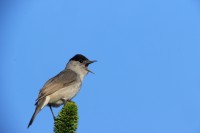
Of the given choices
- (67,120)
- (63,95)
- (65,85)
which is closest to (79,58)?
(65,85)

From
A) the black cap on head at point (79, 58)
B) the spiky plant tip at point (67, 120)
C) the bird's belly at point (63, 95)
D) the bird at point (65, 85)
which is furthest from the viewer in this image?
the black cap on head at point (79, 58)

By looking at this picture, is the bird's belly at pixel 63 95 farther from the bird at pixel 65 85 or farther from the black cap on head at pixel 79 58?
the black cap on head at pixel 79 58

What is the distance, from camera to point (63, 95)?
881cm

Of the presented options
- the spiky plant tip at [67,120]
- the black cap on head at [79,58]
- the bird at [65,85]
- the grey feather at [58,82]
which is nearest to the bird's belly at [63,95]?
the bird at [65,85]

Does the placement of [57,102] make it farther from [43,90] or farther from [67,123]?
[67,123]

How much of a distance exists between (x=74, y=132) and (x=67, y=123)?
5.4 inches

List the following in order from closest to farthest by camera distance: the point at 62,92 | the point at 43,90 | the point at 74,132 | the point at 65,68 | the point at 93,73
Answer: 1. the point at 74,132
2. the point at 43,90
3. the point at 62,92
4. the point at 93,73
5. the point at 65,68

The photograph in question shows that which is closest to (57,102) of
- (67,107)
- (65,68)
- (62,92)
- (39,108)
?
(62,92)

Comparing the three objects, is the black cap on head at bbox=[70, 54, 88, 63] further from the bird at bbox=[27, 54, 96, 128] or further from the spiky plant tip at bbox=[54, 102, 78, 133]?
the spiky plant tip at bbox=[54, 102, 78, 133]

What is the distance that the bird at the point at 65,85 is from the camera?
8133 mm

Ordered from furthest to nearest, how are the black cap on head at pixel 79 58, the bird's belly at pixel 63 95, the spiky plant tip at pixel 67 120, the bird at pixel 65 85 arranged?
the black cap on head at pixel 79 58, the bird's belly at pixel 63 95, the bird at pixel 65 85, the spiky plant tip at pixel 67 120

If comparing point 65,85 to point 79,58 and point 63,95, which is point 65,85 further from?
point 79,58

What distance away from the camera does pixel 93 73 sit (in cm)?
987

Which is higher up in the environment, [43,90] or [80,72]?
[80,72]
